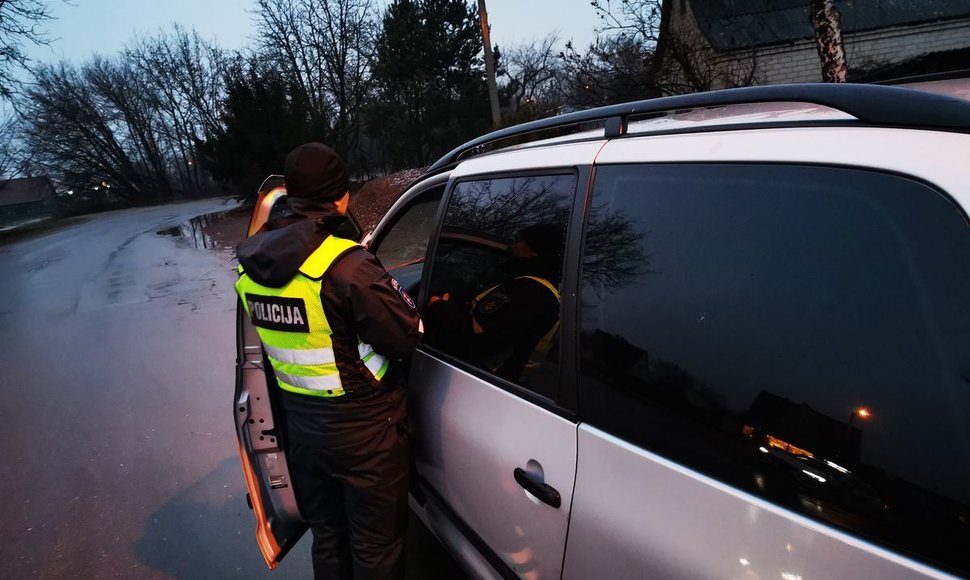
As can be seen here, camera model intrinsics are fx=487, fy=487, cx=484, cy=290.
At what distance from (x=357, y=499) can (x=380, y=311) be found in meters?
0.77

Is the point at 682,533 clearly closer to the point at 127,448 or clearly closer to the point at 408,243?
the point at 127,448

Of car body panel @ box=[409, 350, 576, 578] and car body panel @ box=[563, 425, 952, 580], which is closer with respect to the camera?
car body panel @ box=[563, 425, 952, 580]

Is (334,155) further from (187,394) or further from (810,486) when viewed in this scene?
(187,394)

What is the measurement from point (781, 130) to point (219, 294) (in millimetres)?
9201

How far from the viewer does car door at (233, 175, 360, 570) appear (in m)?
2.14

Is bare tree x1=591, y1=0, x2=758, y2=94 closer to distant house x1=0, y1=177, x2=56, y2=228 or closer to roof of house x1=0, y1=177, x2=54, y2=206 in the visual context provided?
distant house x1=0, y1=177, x2=56, y2=228

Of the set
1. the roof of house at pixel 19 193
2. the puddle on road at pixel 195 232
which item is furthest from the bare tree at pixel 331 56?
the roof of house at pixel 19 193

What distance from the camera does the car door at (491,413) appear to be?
1380 millimetres

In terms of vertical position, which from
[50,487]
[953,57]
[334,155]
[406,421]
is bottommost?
[50,487]

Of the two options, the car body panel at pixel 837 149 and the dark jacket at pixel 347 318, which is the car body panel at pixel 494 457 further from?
the car body panel at pixel 837 149

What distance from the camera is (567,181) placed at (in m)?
1.47

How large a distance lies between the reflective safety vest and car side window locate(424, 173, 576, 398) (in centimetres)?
36

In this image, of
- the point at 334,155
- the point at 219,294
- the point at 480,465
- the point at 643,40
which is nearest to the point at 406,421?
the point at 480,465

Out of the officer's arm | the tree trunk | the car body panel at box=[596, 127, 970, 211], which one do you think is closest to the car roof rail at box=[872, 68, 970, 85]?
the car body panel at box=[596, 127, 970, 211]
